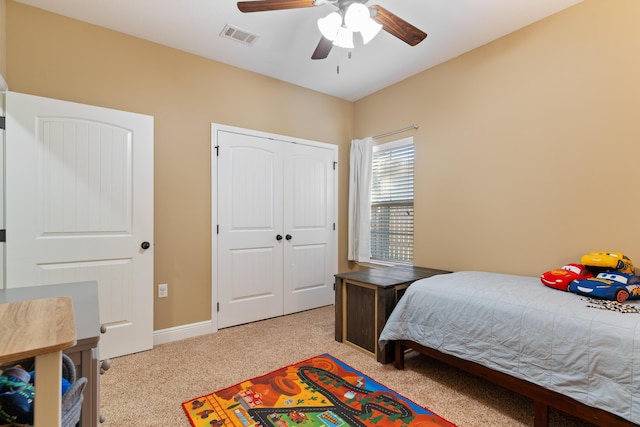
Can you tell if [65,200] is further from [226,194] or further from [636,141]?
[636,141]

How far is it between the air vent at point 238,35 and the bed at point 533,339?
8.18 feet

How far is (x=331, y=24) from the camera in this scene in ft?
6.15

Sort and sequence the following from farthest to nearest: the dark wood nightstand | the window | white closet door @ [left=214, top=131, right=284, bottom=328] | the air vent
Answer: the window, white closet door @ [left=214, top=131, right=284, bottom=328], the air vent, the dark wood nightstand

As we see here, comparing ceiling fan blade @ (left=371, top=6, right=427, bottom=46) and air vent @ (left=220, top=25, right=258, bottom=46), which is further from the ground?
air vent @ (left=220, top=25, right=258, bottom=46)

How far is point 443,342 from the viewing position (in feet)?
6.69

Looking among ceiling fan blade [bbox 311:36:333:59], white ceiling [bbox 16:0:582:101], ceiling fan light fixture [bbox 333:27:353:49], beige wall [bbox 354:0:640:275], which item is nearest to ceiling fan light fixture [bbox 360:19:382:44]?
ceiling fan light fixture [bbox 333:27:353:49]

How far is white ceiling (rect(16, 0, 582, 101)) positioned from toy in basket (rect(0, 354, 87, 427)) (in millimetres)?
2403

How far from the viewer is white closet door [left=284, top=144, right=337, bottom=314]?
11.8 feet

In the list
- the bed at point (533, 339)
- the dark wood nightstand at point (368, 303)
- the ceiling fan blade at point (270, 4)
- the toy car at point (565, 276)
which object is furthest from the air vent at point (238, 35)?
the toy car at point (565, 276)

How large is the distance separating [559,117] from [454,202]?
1045 mm

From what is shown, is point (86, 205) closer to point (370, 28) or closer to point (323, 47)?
point (323, 47)

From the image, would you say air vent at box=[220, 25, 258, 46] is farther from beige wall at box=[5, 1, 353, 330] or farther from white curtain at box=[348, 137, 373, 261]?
white curtain at box=[348, 137, 373, 261]

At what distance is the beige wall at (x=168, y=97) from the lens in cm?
233

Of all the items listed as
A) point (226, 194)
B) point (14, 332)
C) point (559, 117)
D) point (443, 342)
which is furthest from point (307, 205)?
point (14, 332)
